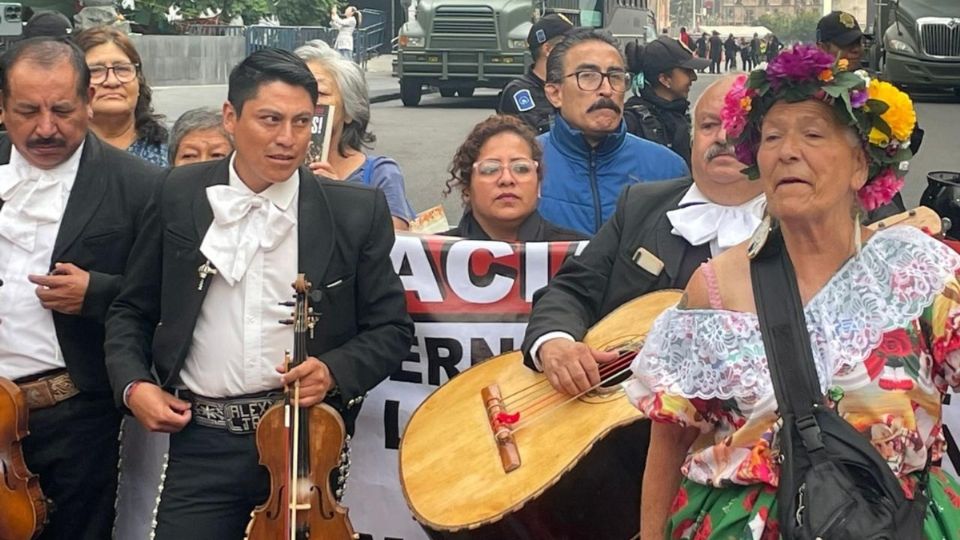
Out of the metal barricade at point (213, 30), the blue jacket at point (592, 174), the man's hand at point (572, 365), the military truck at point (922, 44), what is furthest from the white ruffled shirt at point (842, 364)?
the metal barricade at point (213, 30)

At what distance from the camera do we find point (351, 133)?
16.6ft

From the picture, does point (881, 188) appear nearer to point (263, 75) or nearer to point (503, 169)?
point (263, 75)

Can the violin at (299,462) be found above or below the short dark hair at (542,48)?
below

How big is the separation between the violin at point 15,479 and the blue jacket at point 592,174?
2050mm

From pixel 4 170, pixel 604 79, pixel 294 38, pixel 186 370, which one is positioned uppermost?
pixel 294 38

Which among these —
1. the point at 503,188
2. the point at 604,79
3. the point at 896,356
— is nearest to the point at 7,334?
the point at 503,188

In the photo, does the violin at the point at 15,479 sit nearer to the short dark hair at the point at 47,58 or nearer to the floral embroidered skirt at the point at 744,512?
the short dark hair at the point at 47,58

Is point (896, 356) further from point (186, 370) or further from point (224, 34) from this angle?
point (224, 34)

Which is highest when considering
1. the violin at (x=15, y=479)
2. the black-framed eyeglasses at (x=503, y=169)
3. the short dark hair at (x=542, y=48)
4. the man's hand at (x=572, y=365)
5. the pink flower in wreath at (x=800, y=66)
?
the short dark hair at (x=542, y=48)

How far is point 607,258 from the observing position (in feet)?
12.0

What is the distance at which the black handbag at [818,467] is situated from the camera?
2307 millimetres

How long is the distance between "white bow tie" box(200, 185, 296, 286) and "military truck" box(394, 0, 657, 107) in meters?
19.6

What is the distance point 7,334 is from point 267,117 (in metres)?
1.08

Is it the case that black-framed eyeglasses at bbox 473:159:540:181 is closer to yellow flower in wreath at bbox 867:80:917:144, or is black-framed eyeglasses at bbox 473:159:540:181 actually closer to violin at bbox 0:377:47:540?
violin at bbox 0:377:47:540
